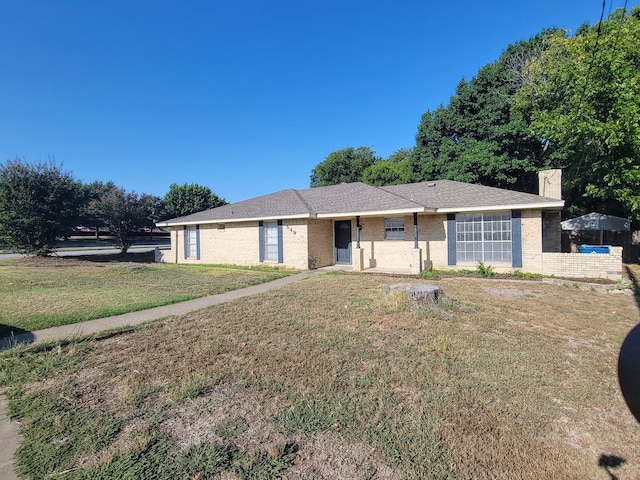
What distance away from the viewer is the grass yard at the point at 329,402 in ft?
8.95

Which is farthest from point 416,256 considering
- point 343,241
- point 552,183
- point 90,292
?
point 90,292

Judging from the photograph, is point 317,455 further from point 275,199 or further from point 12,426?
point 275,199

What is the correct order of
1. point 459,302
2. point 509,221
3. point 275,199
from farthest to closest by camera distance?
1. point 275,199
2. point 509,221
3. point 459,302

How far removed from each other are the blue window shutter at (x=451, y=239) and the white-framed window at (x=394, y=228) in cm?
204

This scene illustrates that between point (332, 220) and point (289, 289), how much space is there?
7.61m

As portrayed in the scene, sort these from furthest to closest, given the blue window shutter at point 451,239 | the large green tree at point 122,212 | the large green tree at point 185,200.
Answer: the large green tree at point 185,200 → the large green tree at point 122,212 → the blue window shutter at point 451,239

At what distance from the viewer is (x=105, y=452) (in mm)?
2830

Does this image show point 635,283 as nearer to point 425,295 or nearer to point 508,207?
point 508,207

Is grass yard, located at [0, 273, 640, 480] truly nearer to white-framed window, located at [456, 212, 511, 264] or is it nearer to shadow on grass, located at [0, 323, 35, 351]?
shadow on grass, located at [0, 323, 35, 351]

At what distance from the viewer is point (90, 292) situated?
10250 millimetres

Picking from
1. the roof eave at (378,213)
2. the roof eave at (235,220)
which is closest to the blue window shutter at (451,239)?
the roof eave at (378,213)

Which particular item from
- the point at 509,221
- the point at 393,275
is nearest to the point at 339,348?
Result: the point at 393,275

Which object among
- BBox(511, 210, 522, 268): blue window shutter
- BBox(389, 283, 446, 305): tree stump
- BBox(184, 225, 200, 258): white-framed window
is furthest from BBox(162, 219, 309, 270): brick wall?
BBox(511, 210, 522, 268): blue window shutter

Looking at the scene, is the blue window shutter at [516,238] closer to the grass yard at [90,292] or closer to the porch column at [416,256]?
the porch column at [416,256]
